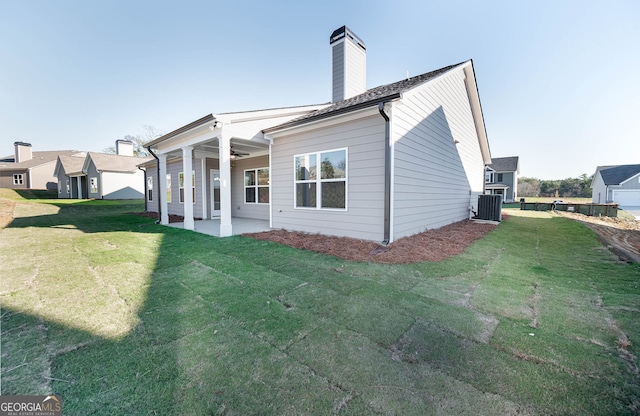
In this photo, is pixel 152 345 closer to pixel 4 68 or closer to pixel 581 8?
pixel 581 8

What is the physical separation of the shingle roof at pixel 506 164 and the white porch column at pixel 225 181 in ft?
120

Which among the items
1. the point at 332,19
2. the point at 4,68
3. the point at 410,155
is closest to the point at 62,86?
the point at 4,68

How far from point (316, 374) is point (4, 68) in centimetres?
1664

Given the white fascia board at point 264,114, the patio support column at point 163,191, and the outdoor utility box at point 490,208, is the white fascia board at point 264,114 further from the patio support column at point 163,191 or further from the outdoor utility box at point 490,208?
the outdoor utility box at point 490,208

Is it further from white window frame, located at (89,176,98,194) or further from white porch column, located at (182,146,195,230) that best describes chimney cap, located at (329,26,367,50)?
white window frame, located at (89,176,98,194)

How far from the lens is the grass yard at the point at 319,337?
62.5 inches

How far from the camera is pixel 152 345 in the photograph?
6.98ft

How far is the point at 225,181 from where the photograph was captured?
689cm

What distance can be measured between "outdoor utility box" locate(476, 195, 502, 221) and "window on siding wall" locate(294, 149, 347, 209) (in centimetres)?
819

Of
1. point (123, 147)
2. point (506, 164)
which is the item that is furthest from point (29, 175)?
point (506, 164)

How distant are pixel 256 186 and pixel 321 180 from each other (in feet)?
16.3

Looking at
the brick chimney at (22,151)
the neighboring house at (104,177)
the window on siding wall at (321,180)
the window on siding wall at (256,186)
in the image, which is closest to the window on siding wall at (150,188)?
the neighboring house at (104,177)

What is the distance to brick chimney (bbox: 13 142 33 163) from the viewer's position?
119ft

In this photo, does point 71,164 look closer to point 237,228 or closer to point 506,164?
point 237,228
